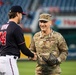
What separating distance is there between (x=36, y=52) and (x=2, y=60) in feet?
2.71

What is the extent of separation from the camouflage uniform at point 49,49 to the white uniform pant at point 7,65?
59 centimetres

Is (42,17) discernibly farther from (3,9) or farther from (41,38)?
(3,9)

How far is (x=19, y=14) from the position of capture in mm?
7094

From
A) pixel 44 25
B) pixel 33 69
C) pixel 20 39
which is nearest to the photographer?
pixel 20 39

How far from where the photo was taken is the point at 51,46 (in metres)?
7.31

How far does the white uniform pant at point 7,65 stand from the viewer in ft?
22.9

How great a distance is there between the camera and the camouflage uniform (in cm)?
731

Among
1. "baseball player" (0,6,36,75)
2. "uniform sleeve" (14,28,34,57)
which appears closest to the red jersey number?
"baseball player" (0,6,36,75)

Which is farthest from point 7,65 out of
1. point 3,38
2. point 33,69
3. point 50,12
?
point 50,12

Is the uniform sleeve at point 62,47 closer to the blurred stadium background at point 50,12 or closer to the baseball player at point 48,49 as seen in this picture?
the baseball player at point 48,49

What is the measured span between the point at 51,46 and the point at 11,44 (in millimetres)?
830

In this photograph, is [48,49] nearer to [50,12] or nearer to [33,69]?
[33,69]

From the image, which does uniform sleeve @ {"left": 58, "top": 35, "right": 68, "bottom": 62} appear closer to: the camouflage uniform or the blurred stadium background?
the camouflage uniform

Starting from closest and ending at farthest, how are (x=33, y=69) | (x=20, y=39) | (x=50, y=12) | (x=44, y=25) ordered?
(x=20, y=39) < (x=44, y=25) < (x=33, y=69) < (x=50, y=12)
